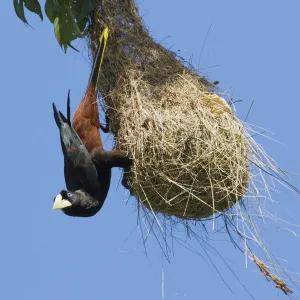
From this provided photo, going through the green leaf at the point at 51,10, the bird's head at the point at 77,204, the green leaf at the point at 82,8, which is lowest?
the bird's head at the point at 77,204

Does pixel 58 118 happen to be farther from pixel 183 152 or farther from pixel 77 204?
pixel 183 152

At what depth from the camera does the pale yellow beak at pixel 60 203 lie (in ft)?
12.6

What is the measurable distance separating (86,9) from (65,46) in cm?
25

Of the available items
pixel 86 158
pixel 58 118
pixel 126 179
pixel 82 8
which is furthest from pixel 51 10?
pixel 126 179

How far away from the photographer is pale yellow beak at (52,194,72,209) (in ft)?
12.6

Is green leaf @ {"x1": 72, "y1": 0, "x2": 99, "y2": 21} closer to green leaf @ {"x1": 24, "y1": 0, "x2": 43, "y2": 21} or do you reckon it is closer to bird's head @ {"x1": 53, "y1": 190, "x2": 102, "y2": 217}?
green leaf @ {"x1": 24, "y1": 0, "x2": 43, "y2": 21}

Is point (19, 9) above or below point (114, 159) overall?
above

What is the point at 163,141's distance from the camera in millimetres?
3723

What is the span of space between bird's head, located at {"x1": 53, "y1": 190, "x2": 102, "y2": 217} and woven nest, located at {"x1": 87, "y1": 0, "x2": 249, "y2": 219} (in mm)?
204

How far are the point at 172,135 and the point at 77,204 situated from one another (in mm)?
515

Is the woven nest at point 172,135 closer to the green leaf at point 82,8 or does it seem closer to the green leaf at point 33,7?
the green leaf at point 82,8

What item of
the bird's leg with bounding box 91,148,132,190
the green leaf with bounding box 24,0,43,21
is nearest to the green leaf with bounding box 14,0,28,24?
the green leaf with bounding box 24,0,43,21

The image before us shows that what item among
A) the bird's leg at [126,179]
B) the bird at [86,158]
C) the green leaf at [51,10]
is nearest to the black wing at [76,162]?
the bird at [86,158]

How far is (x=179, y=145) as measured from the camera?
147 inches
